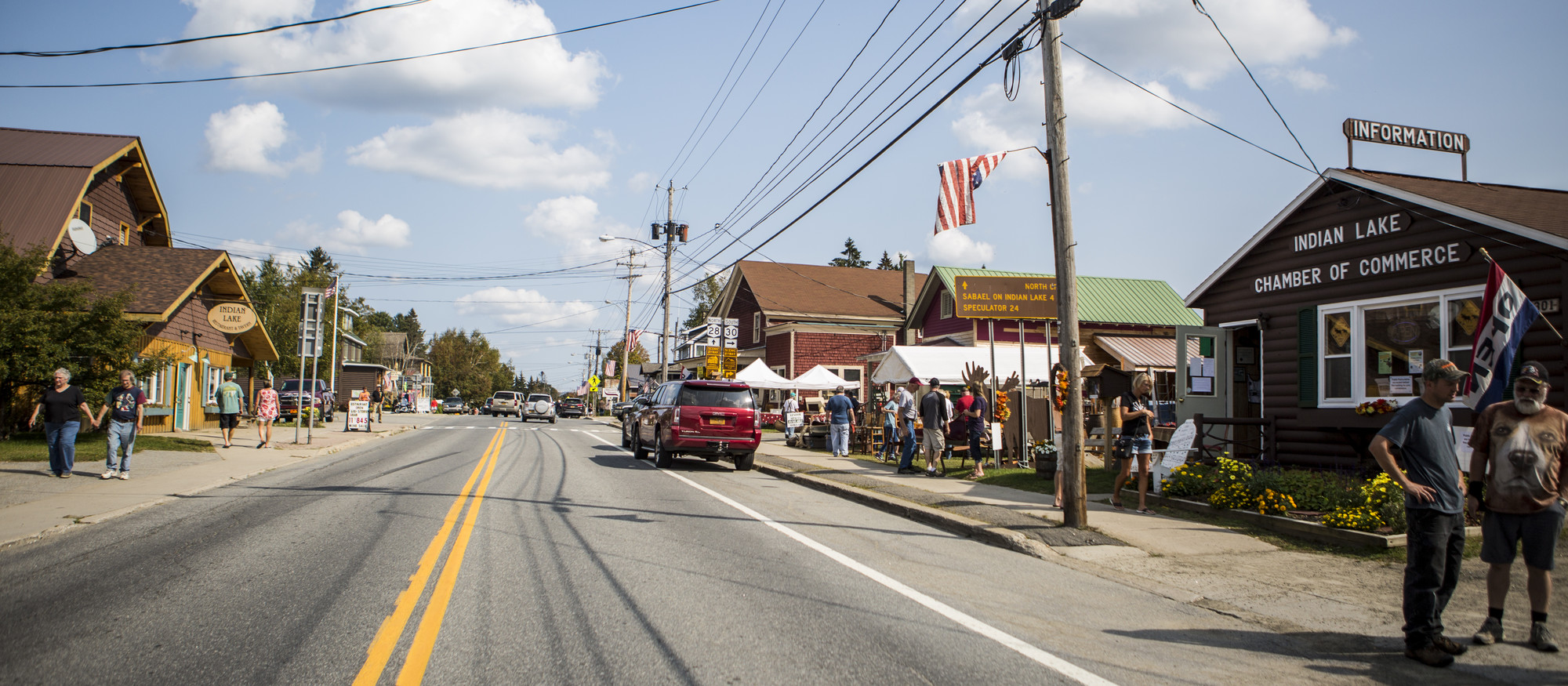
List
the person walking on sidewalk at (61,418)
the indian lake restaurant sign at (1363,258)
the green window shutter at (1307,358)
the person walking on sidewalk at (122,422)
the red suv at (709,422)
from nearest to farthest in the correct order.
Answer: the indian lake restaurant sign at (1363,258) → the green window shutter at (1307,358) → the person walking on sidewalk at (61,418) → the person walking on sidewalk at (122,422) → the red suv at (709,422)

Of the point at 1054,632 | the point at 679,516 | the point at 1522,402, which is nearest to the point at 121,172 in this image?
the point at 679,516

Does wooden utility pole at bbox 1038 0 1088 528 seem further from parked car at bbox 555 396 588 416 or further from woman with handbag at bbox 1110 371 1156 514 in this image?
parked car at bbox 555 396 588 416

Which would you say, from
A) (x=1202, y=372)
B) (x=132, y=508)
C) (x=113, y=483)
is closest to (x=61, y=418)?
(x=113, y=483)

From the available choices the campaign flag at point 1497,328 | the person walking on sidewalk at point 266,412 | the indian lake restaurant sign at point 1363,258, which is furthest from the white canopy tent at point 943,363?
the person walking on sidewalk at point 266,412

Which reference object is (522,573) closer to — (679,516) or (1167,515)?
(679,516)

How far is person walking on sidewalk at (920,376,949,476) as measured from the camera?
53.8ft

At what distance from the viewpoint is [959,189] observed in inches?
467

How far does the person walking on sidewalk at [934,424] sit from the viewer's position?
53.8 ft

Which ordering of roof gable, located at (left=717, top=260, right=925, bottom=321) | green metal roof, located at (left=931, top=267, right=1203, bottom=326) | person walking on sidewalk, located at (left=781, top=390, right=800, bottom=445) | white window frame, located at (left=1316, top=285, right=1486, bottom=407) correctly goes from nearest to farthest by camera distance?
white window frame, located at (left=1316, top=285, right=1486, bottom=407)
person walking on sidewalk, located at (left=781, top=390, right=800, bottom=445)
green metal roof, located at (left=931, top=267, right=1203, bottom=326)
roof gable, located at (left=717, top=260, right=925, bottom=321)

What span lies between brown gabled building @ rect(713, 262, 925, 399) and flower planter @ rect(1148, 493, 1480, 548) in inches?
1093

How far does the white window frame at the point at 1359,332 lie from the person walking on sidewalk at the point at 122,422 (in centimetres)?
1754

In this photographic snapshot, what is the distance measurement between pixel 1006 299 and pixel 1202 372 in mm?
5002

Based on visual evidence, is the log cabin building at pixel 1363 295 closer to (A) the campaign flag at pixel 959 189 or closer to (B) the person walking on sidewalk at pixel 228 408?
(A) the campaign flag at pixel 959 189

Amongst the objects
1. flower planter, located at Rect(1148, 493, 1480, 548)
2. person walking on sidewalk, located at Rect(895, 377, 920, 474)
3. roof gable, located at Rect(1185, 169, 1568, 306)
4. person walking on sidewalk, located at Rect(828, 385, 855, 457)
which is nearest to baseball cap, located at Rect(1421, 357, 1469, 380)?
flower planter, located at Rect(1148, 493, 1480, 548)
